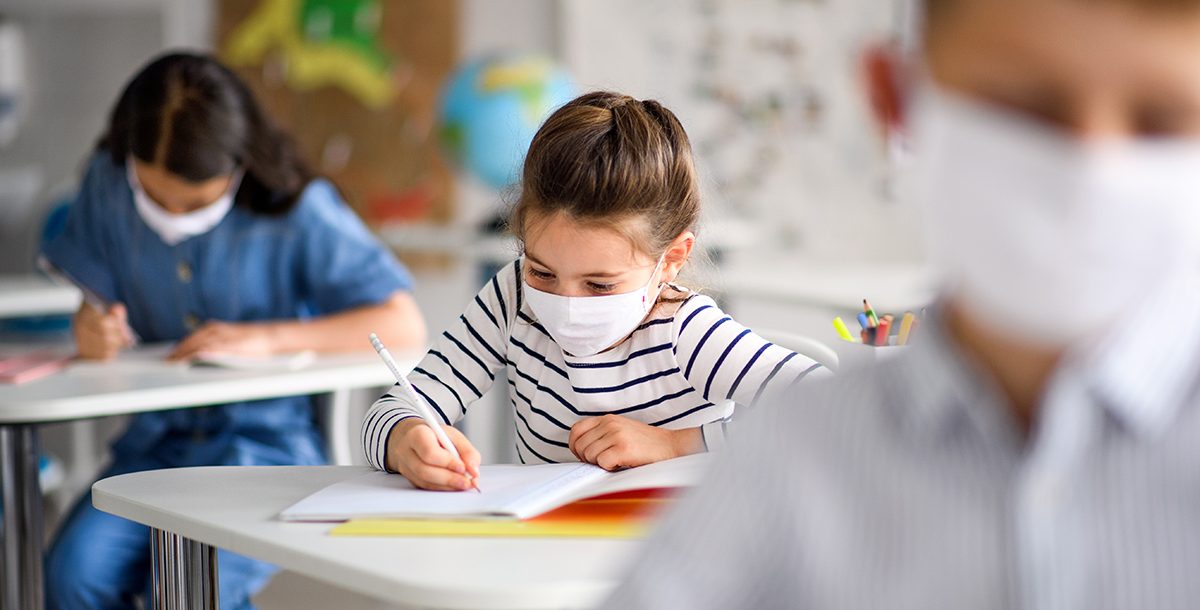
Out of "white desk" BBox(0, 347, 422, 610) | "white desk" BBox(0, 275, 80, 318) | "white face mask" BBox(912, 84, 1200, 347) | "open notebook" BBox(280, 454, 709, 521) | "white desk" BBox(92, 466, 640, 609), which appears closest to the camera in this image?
→ "white face mask" BBox(912, 84, 1200, 347)

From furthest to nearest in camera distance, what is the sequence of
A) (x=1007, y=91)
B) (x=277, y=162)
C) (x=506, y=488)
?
(x=277, y=162)
(x=506, y=488)
(x=1007, y=91)

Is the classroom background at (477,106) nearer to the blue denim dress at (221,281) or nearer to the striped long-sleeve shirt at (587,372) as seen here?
the blue denim dress at (221,281)

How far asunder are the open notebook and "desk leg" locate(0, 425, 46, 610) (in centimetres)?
72

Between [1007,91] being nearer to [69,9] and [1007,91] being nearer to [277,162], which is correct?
[277,162]

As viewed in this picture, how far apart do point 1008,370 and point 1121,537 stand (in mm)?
87

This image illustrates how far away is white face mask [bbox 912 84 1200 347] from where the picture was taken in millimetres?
546

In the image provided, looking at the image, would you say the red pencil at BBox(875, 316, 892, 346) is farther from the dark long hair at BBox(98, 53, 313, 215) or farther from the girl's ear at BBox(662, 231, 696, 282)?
the dark long hair at BBox(98, 53, 313, 215)

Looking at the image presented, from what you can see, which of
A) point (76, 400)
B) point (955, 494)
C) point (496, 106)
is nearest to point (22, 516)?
point (76, 400)

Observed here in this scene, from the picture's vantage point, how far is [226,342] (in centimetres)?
204

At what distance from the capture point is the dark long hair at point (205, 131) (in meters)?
2.05

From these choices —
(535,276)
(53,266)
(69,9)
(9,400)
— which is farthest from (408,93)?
(535,276)

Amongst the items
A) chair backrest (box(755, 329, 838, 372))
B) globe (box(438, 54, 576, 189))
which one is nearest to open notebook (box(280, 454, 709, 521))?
chair backrest (box(755, 329, 838, 372))

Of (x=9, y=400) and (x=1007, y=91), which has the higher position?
(x=1007, y=91)

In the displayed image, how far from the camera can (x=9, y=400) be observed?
173 centimetres
